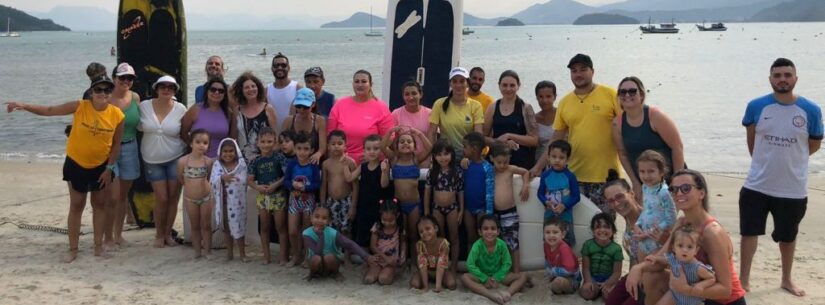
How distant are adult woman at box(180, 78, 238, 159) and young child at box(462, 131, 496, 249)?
181 centimetres

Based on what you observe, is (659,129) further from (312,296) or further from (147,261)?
(147,261)

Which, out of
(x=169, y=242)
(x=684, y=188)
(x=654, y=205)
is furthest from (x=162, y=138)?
(x=684, y=188)

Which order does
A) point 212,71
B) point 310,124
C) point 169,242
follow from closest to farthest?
point 310,124 → point 212,71 → point 169,242

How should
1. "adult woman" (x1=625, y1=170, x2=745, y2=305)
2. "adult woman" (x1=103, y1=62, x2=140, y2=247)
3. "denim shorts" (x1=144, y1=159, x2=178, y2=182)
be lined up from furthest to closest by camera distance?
"denim shorts" (x1=144, y1=159, x2=178, y2=182), "adult woman" (x1=103, y1=62, x2=140, y2=247), "adult woman" (x1=625, y1=170, x2=745, y2=305)

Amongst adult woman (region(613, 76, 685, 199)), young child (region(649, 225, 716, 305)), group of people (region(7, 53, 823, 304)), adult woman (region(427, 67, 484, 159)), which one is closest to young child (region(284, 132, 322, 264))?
group of people (region(7, 53, 823, 304))

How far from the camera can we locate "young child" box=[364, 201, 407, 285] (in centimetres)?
473

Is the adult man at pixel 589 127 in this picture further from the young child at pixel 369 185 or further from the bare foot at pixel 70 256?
the bare foot at pixel 70 256

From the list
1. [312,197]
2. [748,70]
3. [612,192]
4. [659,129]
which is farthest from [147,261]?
[748,70]

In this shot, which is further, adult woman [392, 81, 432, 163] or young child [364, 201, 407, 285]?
adult woman [392, 81, 432, 163]

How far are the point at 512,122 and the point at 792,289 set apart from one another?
212 centimetres

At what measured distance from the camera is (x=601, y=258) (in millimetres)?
4438

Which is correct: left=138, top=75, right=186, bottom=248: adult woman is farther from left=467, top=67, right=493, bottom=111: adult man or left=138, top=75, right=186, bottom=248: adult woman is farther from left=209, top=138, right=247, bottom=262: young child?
left=467, top=67, right=493, bottom=111: adult man

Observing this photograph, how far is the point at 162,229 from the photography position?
18.4 ft

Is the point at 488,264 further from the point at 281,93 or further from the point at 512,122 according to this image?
the point at 281,93
